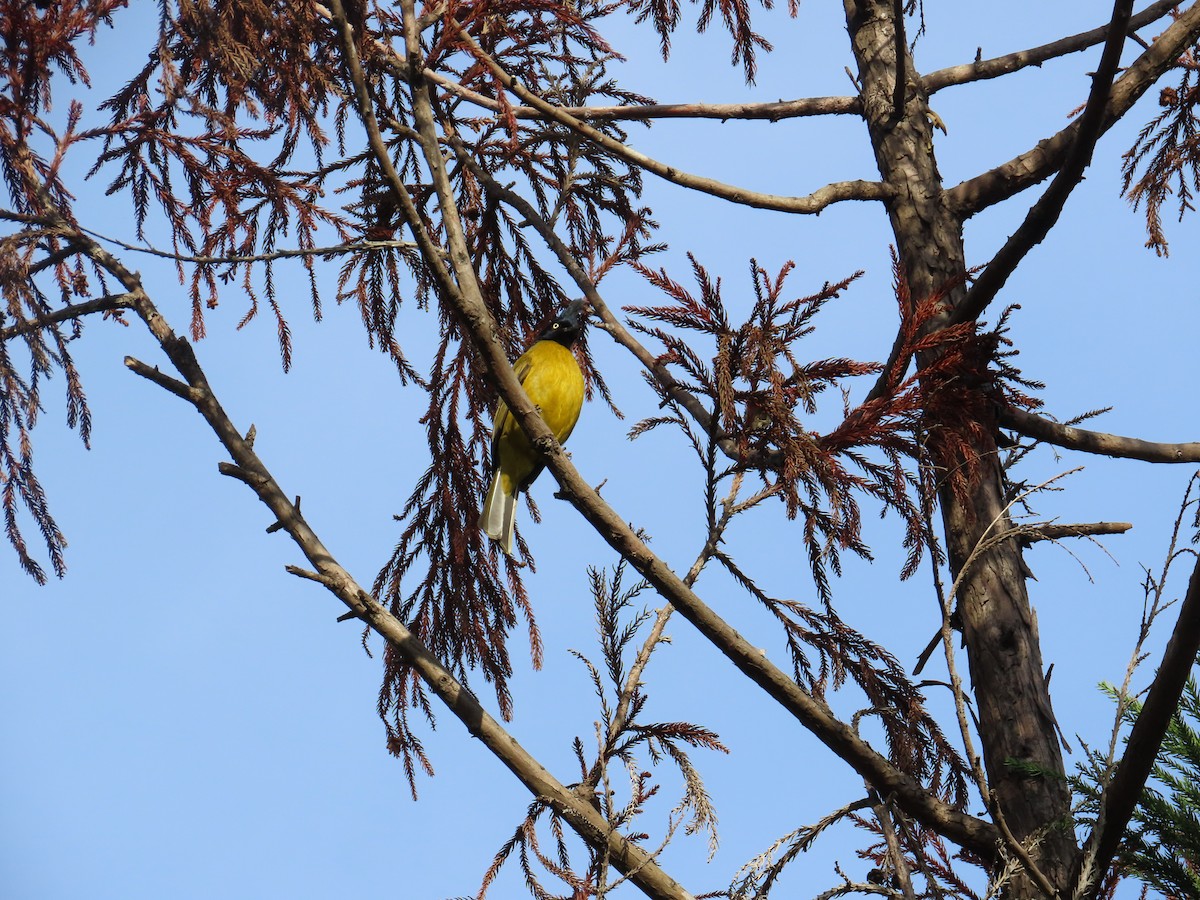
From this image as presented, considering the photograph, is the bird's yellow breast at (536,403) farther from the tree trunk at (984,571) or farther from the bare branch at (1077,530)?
the bare branch at (1077,530)

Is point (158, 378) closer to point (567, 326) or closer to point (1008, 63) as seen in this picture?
point (567, 326)

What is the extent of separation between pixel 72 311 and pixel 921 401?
3402mm

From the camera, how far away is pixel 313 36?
5051 millimetres

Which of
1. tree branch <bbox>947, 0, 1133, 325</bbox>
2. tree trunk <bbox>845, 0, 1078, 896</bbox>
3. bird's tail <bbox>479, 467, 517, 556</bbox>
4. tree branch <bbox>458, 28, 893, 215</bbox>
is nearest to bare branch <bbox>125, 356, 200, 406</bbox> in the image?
bird's tail <bbox>479, 467, 517, 556</bbox>

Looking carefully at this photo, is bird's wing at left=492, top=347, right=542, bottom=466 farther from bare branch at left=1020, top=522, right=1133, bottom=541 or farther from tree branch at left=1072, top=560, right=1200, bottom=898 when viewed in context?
tree branch at left=1072, top=560, right=1200, bottom=898

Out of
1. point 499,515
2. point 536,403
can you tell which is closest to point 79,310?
point 499,515

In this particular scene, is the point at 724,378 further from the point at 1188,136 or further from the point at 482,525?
the point at 1188,136

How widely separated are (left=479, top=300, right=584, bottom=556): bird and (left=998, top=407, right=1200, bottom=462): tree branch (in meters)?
2.42

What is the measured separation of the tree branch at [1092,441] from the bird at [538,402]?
7.93 ft

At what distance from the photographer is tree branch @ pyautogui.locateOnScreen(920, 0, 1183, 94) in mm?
5223

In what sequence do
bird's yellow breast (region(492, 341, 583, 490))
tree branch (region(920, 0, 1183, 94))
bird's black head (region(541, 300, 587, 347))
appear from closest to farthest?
tree branch (region(920, 0, 1183, 94)), bird's black head (region(541, 300, 587, 347)), bird's yellow breast (region(492, 341, 583, 490))

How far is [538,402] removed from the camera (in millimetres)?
6082

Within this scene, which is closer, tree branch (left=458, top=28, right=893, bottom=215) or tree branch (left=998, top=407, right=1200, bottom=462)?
tree branch (left=998, top=407, right=1200, bottom=462)

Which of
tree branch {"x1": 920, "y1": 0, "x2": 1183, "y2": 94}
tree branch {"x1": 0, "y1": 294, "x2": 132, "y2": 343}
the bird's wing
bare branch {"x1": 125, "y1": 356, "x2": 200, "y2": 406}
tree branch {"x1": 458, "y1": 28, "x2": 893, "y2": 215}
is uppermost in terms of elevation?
tree branch {"x1": 920, "y1": 0, "x2": 1183, "y2": 94}
